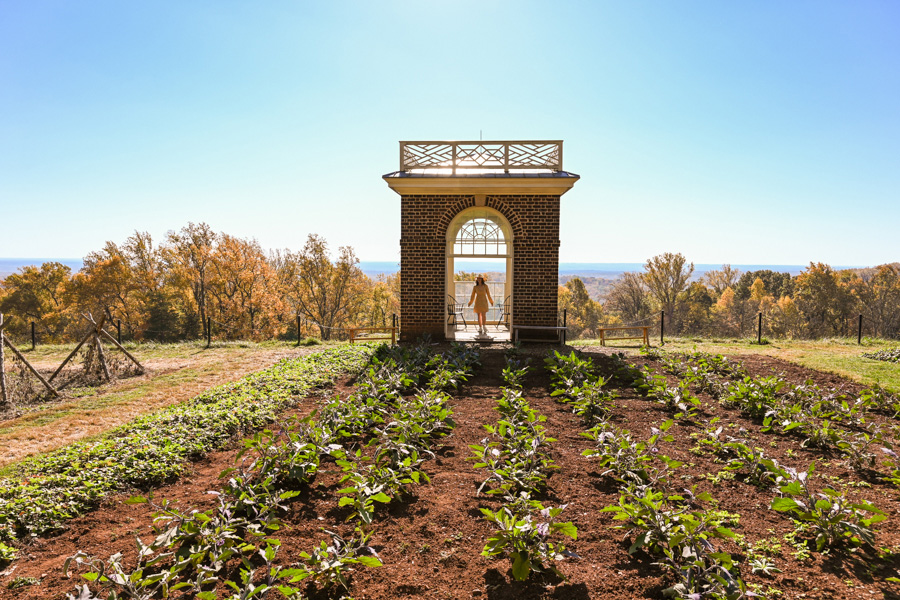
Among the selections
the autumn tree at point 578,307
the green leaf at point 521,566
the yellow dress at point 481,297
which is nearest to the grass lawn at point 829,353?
the yellow dress at point 481,297

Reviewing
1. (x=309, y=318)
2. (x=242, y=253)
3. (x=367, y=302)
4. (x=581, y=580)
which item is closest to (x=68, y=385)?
(x=581, y=580)

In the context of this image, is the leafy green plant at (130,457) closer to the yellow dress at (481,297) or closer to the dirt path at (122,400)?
the dirt path at (122,400)

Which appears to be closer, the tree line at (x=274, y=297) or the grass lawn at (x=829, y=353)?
the grass lawn at (x=829, y=353)

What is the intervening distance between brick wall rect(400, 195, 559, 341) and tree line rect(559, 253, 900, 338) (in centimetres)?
2446

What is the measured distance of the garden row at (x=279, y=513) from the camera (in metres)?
2.84

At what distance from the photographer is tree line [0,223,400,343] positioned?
3531cm

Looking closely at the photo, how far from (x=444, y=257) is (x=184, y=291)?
106 feet

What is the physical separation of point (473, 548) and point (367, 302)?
45544mm

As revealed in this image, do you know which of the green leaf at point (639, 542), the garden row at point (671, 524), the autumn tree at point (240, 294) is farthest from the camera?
the autumn tree at point (240, 294)

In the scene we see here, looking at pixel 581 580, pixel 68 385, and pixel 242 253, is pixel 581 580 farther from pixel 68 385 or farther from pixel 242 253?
pixel 242 253

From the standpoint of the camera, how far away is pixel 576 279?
184 ft

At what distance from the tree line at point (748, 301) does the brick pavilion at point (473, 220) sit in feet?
80.6

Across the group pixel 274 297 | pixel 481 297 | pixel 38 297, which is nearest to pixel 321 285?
pixel 274 297

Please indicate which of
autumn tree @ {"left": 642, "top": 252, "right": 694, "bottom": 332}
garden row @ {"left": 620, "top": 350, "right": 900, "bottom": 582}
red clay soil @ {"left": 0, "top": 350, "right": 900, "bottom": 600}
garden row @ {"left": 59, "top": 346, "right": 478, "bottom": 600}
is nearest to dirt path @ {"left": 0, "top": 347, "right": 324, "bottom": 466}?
red clay soil @ {"left": 0, "top": 350, "right": 900, "bottom": 600}
